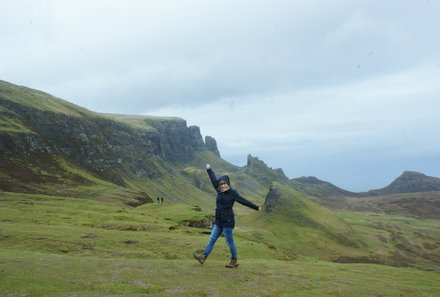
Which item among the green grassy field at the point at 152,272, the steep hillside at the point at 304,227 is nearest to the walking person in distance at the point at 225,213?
the green grassy field at the point at 152,272

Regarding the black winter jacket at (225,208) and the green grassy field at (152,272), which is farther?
the black winter jacket at (225,208)

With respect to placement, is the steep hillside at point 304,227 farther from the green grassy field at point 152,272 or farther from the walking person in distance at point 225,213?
the walking person in distance at point 225,213

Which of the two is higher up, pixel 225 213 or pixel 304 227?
pixel 225 213

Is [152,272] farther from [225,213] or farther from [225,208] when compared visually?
[225,208]

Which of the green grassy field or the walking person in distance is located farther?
the walking person in distance

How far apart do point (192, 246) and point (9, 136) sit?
134m

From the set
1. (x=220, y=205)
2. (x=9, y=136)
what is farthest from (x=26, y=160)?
(x=220, y=205)

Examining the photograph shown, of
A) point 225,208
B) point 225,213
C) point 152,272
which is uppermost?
point 225,208

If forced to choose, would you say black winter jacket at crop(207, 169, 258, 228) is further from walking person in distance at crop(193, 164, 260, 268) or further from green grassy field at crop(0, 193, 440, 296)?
green grassy field at crop(0, 193, 440, 296)

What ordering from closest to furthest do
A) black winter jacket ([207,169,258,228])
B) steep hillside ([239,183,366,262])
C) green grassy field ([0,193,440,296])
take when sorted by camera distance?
green grassy field ([0,193,440,296]) < black winter jacket ([207,169,258,228]) < steep hillside ([239,183,366,262])

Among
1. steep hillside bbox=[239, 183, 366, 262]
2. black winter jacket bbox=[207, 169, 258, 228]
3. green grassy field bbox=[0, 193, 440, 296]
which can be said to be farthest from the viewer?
steep hillside bbox=[239, 183, 366, 262]

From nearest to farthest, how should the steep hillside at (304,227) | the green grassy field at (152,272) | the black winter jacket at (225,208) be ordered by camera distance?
the green grassy field at (152,272), the black winter jacket at (225,208), the steep hillside at (304,227)

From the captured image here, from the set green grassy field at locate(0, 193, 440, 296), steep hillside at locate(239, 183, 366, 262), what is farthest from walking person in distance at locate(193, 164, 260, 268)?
steep hillside at locate(239, 183, 366, 262)

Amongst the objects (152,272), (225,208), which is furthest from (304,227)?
(152,272)
